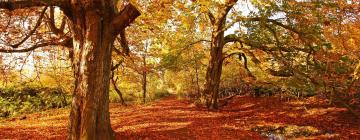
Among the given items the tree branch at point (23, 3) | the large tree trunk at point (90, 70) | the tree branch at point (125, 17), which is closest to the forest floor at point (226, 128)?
the large tree trunk at point (90, 70)

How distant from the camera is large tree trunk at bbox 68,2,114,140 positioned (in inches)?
319

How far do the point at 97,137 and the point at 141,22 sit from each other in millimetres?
7430

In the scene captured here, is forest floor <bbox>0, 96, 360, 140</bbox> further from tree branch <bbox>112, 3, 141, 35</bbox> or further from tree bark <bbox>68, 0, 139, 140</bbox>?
tree branch <bbox>112, 3, 141, 35</bbox>

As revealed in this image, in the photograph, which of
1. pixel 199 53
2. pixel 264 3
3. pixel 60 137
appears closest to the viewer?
pixel 60 137

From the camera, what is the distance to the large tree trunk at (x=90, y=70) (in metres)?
8.10

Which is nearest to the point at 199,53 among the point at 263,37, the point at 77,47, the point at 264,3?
the point at 263,37

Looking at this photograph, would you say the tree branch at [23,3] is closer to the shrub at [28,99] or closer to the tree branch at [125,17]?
the tree branch at [125,17]

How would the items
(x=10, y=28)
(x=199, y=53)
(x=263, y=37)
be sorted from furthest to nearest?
(x=199, y=53) → (x=263, y=37) → (x=10, y=28)

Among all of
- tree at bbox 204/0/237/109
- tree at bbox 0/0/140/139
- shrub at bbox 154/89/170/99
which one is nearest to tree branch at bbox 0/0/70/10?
tree at bbox 0/0/140/139

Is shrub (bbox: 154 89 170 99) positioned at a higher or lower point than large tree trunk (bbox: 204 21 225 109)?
lower

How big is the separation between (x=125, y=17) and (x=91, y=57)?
141cm

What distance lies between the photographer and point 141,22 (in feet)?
48.3

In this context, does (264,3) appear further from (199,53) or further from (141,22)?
(199,53)

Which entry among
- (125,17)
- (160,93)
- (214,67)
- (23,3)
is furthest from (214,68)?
(160,93)
